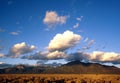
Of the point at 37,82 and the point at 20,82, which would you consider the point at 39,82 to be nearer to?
the point at 37,82

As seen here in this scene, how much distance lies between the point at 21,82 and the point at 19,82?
1304mm

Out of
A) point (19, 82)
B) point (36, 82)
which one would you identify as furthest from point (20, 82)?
point (36, 82)

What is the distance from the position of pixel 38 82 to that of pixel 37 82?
81 centimetres

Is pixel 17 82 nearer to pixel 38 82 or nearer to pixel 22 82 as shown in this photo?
pixel 22 82

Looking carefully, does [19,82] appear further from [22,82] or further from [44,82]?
[44,82]

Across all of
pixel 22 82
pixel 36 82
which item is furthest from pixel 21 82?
pixel 36 82

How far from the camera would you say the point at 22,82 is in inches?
5059

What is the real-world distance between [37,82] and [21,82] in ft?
32.0

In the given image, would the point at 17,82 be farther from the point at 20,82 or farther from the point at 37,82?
the point at 37,82

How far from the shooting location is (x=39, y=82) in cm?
12738

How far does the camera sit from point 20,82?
128 metres

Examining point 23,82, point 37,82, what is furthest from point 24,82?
point 37,82

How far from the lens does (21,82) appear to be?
12812 cm

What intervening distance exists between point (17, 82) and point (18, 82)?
2.02 feet
